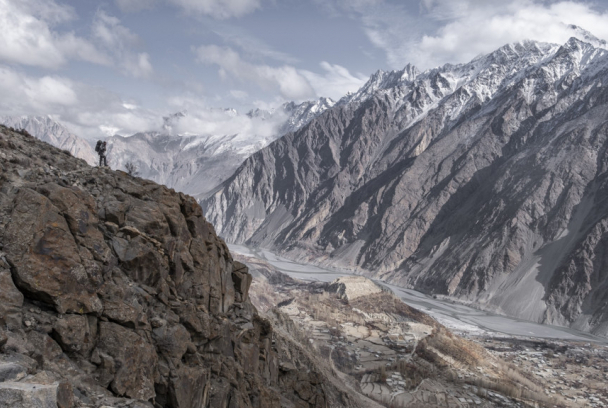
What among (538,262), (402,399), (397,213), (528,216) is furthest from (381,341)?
(397,213)

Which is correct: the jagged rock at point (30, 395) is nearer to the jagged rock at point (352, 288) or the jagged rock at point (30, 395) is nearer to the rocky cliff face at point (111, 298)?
the rocky cliff face at point (111, 298)

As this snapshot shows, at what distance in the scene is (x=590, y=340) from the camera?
7056 cm

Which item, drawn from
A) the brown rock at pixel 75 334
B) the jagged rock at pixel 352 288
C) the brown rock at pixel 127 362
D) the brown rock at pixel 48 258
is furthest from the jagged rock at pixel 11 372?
the jagged rock at pixel 352 288

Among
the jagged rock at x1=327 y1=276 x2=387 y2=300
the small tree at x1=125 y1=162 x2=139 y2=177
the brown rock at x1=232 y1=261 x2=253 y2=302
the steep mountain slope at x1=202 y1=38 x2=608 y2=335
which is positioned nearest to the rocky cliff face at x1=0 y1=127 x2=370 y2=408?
the brown rock at x1=232 y1=261 x2=253 y2=302

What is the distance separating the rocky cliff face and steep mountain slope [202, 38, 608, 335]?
81.5 meters

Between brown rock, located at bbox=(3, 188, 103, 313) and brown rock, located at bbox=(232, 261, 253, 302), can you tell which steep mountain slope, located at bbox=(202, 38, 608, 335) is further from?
brown rock, located at bbox=(3, 188, 103, 313)

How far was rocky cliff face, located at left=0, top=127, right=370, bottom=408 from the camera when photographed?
8.09m

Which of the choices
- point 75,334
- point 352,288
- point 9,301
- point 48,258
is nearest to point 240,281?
point 75,334

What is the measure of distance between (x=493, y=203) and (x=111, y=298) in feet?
404

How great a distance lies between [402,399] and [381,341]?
17440mm

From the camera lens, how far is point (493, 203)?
120m

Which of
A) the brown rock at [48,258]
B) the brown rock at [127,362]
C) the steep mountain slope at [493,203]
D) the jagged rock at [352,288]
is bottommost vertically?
the jagged rock at [352,288]

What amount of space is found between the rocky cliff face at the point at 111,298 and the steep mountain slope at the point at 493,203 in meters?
81.5

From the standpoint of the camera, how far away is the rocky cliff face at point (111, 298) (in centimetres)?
809
